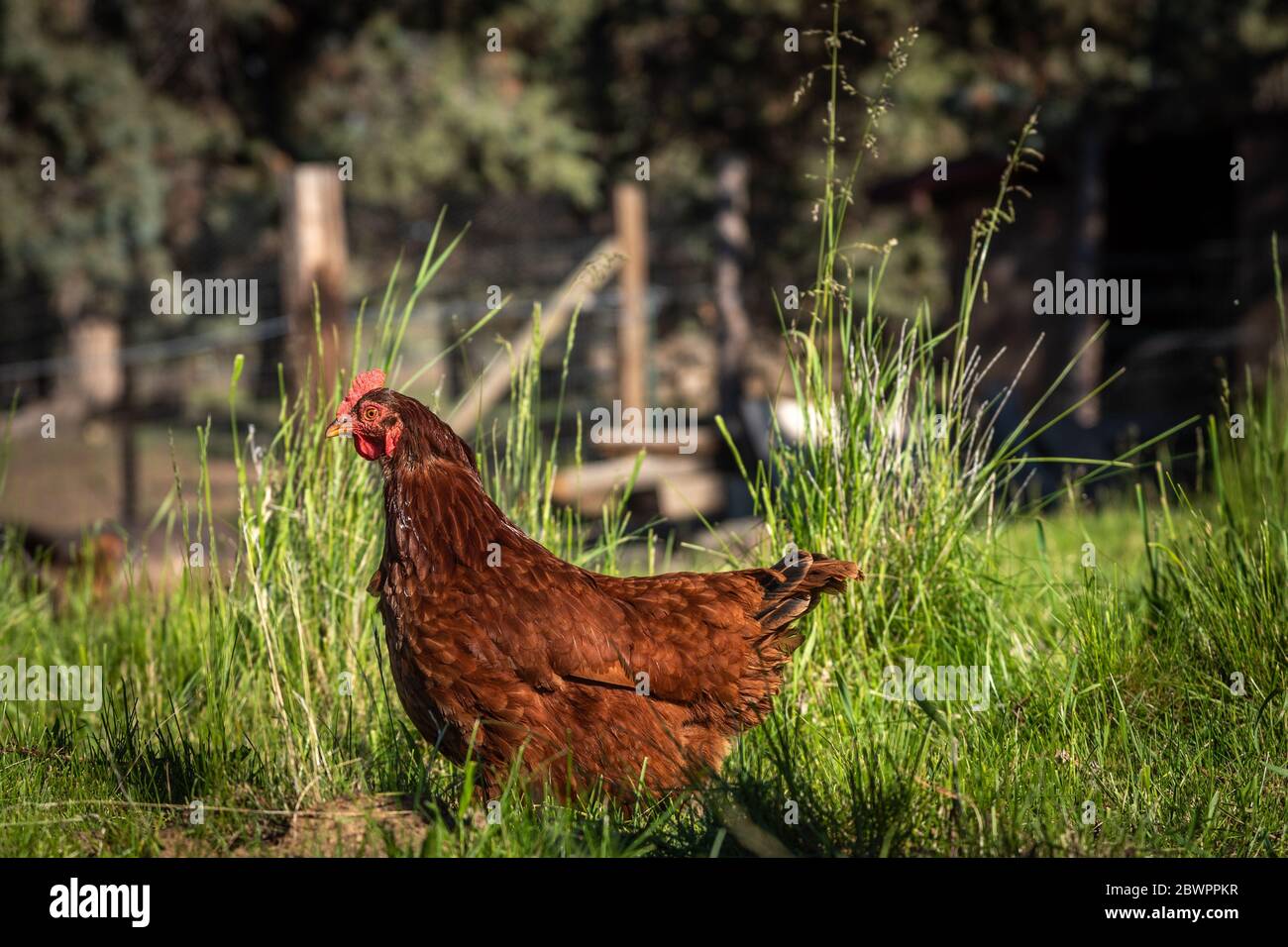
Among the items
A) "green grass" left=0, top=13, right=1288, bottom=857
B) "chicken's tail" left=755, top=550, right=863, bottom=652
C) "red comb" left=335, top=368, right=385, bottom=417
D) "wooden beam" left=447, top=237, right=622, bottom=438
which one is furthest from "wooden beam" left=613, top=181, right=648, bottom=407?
"red comb" left=335, top=368, right=385, bottom=417

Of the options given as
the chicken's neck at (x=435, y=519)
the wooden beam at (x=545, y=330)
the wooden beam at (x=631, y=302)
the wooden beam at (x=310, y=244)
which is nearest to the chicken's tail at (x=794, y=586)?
the chicken's neck at (x=435, y=519)

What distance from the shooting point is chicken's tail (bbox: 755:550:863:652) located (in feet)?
10.00

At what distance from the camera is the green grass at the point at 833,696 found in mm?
2561

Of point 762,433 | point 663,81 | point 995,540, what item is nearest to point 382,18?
point 663,81

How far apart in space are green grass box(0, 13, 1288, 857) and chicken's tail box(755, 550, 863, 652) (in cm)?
25

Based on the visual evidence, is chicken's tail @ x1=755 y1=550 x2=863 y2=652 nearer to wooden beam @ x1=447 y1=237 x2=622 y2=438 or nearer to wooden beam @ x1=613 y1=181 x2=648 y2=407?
wooden beam @ x1=447 y1=237 x2=622 y2=438

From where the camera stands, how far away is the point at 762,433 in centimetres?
791

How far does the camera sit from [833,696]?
329 cm

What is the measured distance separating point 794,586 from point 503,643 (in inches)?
31.0

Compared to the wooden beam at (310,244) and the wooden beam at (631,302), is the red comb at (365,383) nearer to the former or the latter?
the wooden beam at (310,244)

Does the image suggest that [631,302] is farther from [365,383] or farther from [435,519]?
[435,519]

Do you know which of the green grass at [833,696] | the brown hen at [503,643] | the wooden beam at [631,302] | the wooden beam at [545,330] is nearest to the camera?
the green grass at [833,696]

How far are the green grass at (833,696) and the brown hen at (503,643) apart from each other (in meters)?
0.13
